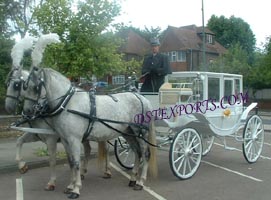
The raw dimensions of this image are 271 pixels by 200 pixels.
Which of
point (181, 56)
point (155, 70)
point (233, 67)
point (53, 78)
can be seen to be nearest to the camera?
point (53, 78)

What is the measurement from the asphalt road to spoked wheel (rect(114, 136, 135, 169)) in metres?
0.21

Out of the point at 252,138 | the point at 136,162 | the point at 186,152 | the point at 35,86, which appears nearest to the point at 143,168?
the point at 136,162

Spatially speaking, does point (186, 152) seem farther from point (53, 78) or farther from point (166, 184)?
point (53, 78)

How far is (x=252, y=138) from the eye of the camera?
1007 centimetres

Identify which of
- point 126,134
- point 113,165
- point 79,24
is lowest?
point 113,165

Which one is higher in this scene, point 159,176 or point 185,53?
point 185,53

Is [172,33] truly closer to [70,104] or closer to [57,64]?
[57,64]

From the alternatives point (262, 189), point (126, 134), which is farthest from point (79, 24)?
point (262, 189)

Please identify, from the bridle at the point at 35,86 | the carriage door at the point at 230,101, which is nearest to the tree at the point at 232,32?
the carriage door at the point at 230,101

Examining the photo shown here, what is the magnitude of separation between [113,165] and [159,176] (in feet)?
5.54

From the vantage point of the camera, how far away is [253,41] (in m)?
76.4

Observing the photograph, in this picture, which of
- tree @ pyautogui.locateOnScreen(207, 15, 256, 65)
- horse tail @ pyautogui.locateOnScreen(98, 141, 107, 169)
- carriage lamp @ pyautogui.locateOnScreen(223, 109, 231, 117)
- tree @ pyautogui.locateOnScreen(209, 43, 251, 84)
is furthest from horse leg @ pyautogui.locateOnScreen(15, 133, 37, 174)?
tree @ pyautogui.locateOnScreen(207, 15, 256, 65)

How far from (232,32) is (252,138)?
2700 inches

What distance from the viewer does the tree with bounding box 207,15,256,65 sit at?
7469 cm
